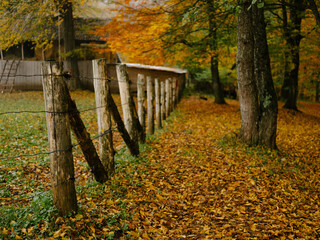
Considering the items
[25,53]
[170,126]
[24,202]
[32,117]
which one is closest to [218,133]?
[170,126]

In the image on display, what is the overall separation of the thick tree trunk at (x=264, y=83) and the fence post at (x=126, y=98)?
11.7ft

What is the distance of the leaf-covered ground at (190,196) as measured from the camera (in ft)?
11.0

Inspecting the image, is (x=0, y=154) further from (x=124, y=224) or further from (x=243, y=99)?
(x=243, y=99)

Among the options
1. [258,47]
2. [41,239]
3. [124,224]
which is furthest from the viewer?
[258,47]

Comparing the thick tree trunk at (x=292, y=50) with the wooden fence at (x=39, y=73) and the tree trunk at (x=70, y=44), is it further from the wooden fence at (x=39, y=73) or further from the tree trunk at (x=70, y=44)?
the tree trunk at (x=70, y=44)

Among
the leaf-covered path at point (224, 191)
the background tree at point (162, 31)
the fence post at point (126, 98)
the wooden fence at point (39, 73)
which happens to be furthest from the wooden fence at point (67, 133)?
the wooden fence at point (39, 73)

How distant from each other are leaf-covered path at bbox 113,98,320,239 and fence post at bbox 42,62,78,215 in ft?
3.33

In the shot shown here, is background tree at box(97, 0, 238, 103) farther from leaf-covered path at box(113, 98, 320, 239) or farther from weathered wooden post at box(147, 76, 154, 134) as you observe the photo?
leaf-covered path at box(113, 98, 320, 239)

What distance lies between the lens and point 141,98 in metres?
6.96

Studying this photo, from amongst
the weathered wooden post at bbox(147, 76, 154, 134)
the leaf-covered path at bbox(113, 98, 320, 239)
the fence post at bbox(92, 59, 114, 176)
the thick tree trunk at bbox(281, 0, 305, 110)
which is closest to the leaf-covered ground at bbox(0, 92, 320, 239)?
the leaf-covered path at bbox(113, 98, 320, 239)

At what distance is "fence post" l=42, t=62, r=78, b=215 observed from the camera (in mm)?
3016

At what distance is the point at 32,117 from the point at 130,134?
6.02 meters

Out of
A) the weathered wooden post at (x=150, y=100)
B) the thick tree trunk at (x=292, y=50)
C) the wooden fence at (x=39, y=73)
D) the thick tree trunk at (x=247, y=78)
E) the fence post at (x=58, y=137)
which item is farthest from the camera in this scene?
the wooden fence at (x=39, y=73)

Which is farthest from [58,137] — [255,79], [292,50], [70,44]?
[70,44]
